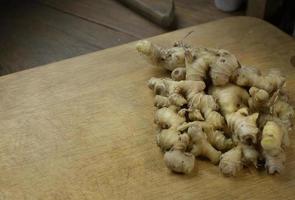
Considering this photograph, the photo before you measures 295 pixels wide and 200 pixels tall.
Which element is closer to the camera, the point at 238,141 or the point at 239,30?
the point at 238,141

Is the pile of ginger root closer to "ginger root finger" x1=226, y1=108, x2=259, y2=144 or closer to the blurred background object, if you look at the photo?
"ginger root finger" x1=226, y1=108, x2=259, y2=144

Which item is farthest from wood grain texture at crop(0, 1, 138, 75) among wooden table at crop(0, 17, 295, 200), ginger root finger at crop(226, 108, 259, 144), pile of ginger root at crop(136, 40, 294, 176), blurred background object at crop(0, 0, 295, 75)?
ginger root finger at crop(226, 108, 259, 144)

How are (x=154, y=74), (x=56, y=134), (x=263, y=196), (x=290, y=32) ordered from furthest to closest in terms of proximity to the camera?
(x=290, y=32) < (x=154, y=74) < (x=56, y=134) < (x=263, y=196)

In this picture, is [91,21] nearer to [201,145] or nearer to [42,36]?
[42,36]

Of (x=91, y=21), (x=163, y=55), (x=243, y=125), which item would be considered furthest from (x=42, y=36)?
(x=243, y=125)

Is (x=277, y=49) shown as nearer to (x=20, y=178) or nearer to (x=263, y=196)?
(x=263, y=196)

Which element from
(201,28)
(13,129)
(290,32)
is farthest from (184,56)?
(290,32)
